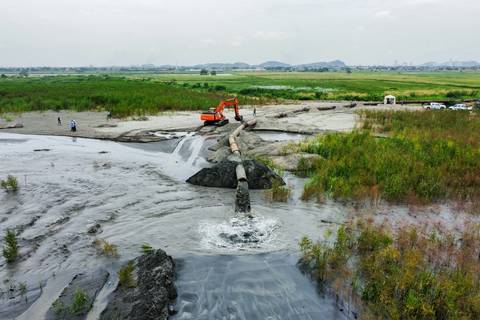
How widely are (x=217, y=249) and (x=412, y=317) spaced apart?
5.46 metres

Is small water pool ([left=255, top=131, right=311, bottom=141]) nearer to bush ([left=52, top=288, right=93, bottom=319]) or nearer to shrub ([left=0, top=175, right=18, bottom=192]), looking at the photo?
shrub ([left=0, top=175, right=18, bottom=192])

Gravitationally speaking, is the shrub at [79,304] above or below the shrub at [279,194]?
below

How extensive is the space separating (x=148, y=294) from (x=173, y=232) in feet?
14.0

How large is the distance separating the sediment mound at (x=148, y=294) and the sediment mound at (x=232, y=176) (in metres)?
7.27

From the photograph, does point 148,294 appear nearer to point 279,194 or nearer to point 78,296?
point 78,296

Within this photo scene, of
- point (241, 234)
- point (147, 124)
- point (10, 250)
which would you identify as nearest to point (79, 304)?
point (10, 250)

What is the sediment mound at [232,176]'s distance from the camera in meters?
16.6

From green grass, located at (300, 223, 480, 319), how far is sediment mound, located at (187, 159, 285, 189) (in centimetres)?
498

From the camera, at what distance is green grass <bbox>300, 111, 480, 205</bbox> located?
15.3m

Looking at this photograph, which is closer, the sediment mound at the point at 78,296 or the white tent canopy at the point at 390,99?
the sediment mound at the point at 78,296

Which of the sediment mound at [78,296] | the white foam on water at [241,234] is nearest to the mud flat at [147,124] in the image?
the white foam on water at [241,234]

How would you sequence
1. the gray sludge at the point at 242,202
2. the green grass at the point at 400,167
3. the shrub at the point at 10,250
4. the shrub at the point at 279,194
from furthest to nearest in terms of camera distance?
the green grass at the point at 400,167
the shrub at the point at 279,194
the gray sludge at the point at 242,202
the shrub at the point at 10,250

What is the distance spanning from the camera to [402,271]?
8852mm

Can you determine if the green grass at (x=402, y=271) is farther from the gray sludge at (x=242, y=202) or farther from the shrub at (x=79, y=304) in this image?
the shrub at (x=79, y=304)
